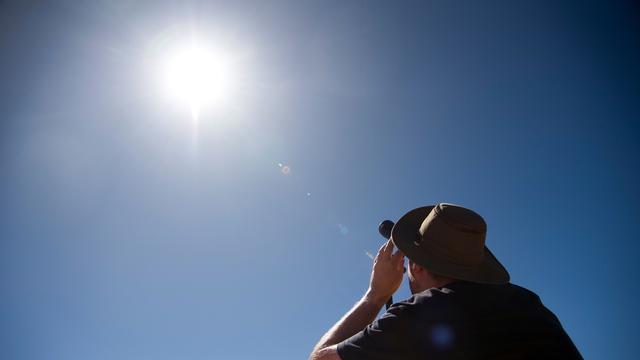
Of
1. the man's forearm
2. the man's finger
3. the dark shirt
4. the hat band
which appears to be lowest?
the dark shirt

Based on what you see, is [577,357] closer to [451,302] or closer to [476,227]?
[451,302]

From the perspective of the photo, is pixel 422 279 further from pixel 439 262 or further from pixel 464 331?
pixel 464 331

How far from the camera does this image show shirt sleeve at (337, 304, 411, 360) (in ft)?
7.17

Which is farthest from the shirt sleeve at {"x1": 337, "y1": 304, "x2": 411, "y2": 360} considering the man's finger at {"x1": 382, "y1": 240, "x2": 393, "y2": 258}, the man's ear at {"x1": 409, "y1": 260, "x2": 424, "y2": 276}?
the man's finger at {"x1": 382, "y1": 240, "x2": 393, "y2": 258}

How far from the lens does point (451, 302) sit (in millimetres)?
2324

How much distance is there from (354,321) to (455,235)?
1.07m

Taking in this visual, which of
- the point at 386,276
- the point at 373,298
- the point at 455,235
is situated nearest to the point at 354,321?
the point at 373,298

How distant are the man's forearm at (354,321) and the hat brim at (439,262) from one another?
0.55 metres

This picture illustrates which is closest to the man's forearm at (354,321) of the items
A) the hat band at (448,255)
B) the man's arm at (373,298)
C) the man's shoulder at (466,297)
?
the man's arm at (373,298)

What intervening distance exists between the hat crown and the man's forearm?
68 cm

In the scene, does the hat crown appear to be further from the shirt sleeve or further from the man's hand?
the shirt sleeve

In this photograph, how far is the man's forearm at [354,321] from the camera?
8.94 feet

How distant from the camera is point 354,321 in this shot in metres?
2.81

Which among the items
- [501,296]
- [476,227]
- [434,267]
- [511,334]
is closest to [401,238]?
[434,267]
